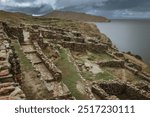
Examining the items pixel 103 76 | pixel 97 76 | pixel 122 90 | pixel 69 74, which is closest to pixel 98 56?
pixel 103 76

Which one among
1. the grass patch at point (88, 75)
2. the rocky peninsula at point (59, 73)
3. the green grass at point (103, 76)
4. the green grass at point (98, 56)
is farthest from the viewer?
the green grass at point (98, 56)

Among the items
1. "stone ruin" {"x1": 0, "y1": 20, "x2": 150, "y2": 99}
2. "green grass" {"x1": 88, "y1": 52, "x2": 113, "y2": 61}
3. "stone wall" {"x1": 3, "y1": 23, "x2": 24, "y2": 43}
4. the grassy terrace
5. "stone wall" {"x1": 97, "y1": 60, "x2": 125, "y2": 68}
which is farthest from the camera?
"green grass" {"x1": 88, "y1": 52, "x2": 113, "y2": 61}

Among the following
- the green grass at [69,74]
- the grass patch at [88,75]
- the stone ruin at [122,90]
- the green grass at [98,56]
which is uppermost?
the green grass at [69,74]

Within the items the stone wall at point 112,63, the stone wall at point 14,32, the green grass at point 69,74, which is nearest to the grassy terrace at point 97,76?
the green grass at point 69,74

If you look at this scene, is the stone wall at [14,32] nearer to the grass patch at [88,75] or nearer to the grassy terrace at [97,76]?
the grass patch at [88,75]

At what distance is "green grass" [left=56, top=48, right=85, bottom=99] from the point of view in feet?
65.0

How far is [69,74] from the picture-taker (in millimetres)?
23297

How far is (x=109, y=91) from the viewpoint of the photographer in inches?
981

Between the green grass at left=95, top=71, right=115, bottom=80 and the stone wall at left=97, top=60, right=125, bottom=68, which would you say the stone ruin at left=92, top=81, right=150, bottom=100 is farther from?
the stone wall at left=97, top=60, right=125, bottom=68

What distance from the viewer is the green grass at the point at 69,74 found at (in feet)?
65.0

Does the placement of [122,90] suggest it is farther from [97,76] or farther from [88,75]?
[88,75]

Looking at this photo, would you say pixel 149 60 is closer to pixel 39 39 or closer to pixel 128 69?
pixel 128 69

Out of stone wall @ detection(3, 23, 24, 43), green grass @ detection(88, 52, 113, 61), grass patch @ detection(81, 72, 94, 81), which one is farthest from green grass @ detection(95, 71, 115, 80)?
stone wall @ detection(3, 23, 24, 43)

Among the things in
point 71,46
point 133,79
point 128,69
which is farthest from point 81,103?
point 71,46
